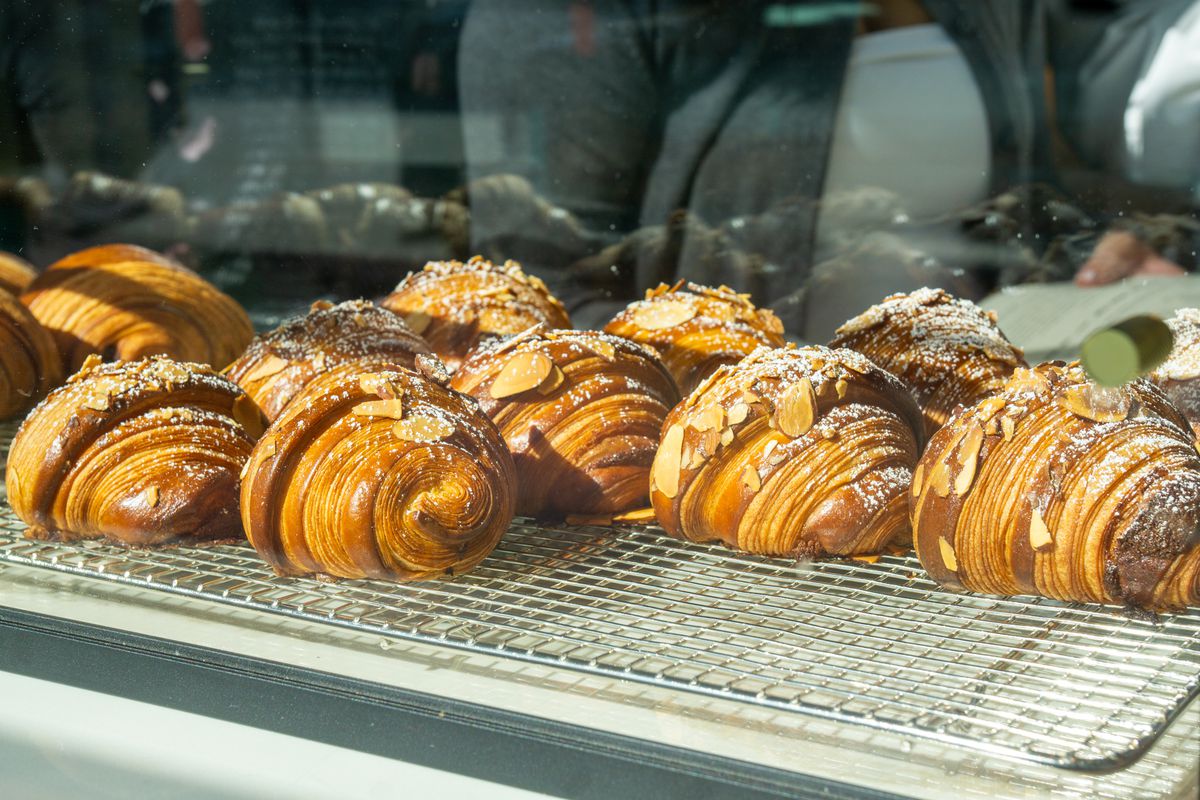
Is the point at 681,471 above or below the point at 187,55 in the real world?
below

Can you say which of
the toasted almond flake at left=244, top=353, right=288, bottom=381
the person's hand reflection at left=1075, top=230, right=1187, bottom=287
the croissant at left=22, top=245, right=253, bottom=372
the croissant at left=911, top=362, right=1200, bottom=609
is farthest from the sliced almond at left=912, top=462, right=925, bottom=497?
the croissant at left=22, top=245, right=253, bottom=372

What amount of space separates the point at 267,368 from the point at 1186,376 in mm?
932

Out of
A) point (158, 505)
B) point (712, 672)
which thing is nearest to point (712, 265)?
point (158, 505)

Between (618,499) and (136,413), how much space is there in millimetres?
474

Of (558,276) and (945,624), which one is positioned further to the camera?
(558,276)

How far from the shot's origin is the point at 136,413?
3.96 feet

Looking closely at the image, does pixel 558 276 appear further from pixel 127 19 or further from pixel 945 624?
pixel 945 624

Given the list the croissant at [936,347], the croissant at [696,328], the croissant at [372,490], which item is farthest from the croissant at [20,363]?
the croissant at [936,347]

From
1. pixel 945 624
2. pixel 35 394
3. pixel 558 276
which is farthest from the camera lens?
pixel 558 276

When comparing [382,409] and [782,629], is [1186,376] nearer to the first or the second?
[782,629]

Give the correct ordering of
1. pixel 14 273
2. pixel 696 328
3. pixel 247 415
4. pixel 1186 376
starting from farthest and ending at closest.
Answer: pixel 14 273, pixel 696 328, pixel 247 415, pixel 1186 376

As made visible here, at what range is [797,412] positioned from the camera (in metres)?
1.10

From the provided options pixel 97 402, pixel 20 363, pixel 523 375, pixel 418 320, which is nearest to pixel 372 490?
pixel 523 375

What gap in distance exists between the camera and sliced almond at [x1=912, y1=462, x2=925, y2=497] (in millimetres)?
1034
